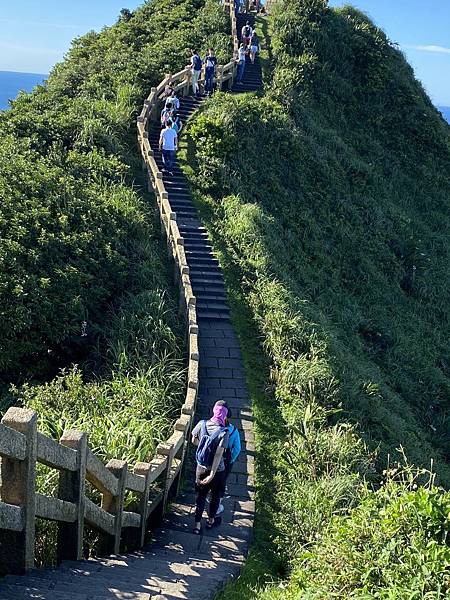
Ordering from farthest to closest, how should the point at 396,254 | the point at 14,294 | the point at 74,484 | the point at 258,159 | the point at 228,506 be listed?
1. the point at 396,254
2. the point at 258,159
3. the point at 14,294
4. the point at 228,506
5. the point at 74,484

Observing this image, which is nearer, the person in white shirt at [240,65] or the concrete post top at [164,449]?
the concrete post top at [164,449]

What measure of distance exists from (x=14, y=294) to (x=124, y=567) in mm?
5906

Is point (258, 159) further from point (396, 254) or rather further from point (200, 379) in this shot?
point (200, 379)

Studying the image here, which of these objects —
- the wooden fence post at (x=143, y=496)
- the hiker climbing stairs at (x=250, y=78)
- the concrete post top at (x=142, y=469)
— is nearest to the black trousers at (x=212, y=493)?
the wooden fence post at (x=143, y=496)

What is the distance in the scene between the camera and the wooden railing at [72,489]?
4520 millimetres

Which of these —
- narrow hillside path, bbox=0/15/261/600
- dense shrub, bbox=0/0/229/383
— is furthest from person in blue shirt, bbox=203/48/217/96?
narrow hillside path, bbox=0/15/261/600

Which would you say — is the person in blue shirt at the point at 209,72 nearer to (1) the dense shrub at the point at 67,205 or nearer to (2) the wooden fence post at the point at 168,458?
(1) the dense shrub at the point at 67,205

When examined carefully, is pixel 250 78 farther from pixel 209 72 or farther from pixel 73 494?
pixel 73 494

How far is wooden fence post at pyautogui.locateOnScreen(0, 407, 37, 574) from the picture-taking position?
4457 mm

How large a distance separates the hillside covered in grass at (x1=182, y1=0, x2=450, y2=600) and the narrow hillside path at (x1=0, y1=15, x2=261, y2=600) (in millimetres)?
297

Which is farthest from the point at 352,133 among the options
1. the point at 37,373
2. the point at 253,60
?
the point at 37,373

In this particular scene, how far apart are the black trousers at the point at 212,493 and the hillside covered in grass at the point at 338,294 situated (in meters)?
0.79

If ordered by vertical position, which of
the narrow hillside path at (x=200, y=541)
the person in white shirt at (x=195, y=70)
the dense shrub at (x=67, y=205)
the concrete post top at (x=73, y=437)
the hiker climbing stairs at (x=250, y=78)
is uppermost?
the hiker climbing stairs at (x=250, y=78)

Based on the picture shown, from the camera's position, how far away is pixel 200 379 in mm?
11695
